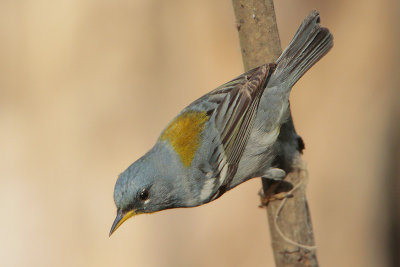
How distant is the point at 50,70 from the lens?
518 centimetres

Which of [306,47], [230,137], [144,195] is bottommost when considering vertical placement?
[144,195]

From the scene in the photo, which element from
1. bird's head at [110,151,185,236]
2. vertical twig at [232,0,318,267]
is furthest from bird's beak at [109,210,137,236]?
vertical twig at [232,0,318,267]

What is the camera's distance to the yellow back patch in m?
4.15

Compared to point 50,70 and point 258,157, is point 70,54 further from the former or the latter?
point 258,157

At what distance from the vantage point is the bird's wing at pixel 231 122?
4.18 metres

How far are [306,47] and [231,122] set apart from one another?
26.3 inches

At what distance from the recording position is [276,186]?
4.21m

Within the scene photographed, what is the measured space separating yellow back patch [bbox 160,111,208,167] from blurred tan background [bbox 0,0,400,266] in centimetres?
109

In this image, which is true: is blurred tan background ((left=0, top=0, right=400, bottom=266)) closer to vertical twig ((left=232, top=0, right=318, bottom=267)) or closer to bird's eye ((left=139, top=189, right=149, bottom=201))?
vertical twig ((left=232, top=0, right=318, bottom=267))

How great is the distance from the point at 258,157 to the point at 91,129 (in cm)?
160

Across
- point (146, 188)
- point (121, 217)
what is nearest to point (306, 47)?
point (146, 188)

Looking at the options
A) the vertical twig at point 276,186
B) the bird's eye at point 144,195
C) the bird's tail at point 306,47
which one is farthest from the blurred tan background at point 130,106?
the bird's eye at point 144,195

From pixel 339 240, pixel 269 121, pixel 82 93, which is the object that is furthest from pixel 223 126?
pixel 339 240

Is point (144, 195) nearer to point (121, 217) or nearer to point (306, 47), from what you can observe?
point (121, 217)
